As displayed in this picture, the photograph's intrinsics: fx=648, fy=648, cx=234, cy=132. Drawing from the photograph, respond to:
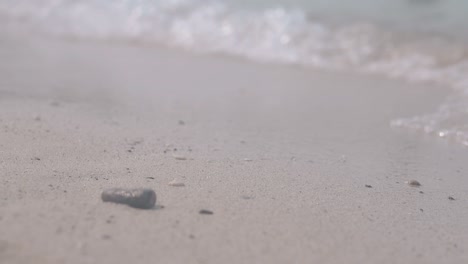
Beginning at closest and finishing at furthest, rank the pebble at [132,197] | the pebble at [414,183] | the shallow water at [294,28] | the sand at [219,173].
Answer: the sand at [219,173], the pebble at [132,197], the pebble at [414,183], the shallow water at [294,28]

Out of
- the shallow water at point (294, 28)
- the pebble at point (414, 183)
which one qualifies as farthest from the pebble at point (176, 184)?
the shallow water at point (294, 28)

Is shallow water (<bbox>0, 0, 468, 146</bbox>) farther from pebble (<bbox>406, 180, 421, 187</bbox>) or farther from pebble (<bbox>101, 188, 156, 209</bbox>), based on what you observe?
pebble (<bbox>101, 188, 156, 209</bbox>)

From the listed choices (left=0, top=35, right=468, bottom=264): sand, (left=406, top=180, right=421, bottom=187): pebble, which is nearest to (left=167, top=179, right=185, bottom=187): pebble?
(left=0, top=35, right=468, bottom=264): sand

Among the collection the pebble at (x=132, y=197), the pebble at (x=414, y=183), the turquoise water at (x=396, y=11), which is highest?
the turquoise water at (x=396, y=11)

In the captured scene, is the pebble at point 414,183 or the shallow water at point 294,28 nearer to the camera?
the pebble at point 414,183

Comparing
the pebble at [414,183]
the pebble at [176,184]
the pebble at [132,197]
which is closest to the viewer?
the pebble at [132,197]

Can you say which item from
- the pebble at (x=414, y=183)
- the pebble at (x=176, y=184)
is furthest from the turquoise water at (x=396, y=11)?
the pebble at (x=176, y=184)

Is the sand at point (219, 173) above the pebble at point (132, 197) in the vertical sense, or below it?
below

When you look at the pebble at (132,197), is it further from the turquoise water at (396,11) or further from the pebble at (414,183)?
the turquoise water at (396,11)
